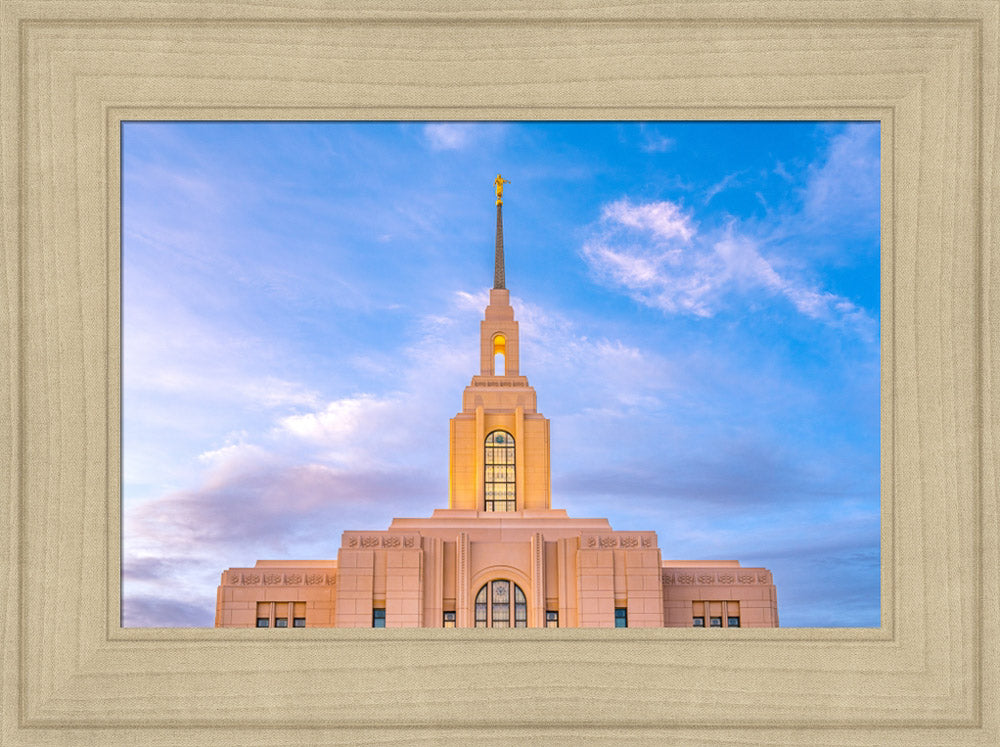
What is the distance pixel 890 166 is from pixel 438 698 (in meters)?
2.59

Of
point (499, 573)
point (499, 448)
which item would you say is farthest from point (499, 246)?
point (499, 448)

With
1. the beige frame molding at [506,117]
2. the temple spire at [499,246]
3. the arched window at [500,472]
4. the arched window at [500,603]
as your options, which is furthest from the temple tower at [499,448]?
the beige frame molding at [506,117]

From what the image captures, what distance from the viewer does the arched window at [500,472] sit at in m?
21.7

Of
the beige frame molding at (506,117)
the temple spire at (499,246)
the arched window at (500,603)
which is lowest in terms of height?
the arched window at (500,603)

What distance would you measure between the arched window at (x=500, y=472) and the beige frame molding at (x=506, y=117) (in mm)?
18347

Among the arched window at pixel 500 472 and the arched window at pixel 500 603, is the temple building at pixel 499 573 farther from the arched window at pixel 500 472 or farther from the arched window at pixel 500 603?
the arched window at pixel 500 472

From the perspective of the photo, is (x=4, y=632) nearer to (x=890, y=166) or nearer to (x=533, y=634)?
(x=533, y=634)

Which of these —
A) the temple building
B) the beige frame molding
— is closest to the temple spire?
the temple building

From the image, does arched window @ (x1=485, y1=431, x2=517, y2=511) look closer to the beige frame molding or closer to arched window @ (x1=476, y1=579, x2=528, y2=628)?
arched window @ (x1=476, y1=579, x2=528, y2=628)

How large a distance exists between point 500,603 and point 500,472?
480 cm

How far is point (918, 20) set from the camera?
338 centimetres

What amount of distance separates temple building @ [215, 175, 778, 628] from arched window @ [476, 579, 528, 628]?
1.0 inches

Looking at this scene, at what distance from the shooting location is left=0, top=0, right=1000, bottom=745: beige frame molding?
3.18 meters

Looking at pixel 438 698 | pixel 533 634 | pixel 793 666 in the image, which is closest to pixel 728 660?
pixel 793 666
